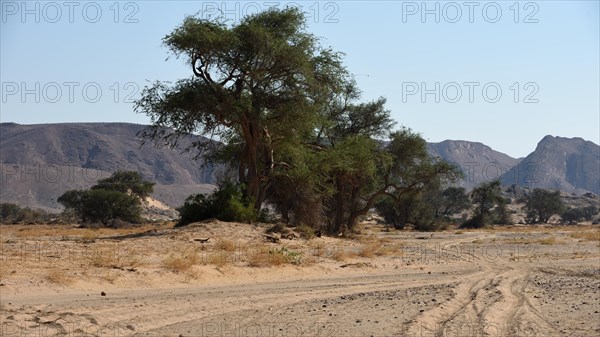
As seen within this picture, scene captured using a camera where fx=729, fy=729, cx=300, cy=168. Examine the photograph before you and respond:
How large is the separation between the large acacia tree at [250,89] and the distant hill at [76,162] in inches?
4063

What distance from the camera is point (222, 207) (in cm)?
3039

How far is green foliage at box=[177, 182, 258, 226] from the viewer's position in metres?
29.8

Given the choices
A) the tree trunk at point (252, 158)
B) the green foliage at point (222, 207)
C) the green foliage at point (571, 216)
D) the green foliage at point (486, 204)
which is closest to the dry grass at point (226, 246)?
the green foliage at point (222, 207)

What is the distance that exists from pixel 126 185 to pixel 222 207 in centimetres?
4310

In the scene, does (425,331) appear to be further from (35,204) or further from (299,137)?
(35,204)

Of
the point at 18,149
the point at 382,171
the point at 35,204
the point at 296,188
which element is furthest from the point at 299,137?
the point at 18,149

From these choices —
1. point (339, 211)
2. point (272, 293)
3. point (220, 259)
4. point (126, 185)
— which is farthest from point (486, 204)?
point (272, 293)

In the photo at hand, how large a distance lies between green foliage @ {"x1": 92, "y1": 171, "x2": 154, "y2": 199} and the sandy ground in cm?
4899

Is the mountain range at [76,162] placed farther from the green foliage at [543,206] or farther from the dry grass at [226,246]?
the dry grass at [226,246]

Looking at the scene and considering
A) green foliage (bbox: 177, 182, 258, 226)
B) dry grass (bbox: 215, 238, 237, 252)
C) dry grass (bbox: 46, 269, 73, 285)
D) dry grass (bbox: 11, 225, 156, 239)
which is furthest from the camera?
dry grass (bbox: 11, 225, 156, 239)

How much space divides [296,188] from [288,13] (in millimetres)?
8420

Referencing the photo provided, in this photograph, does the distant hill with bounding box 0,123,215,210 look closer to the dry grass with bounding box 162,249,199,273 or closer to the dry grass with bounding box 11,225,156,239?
the dry grass with bounding box 11,225,156,239

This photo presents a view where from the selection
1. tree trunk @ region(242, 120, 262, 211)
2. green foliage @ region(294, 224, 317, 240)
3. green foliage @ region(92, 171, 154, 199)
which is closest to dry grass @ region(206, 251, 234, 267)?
green foliage @ region(294, 224, 317, 240)

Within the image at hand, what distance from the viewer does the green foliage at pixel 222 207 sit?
2980 centimetres
